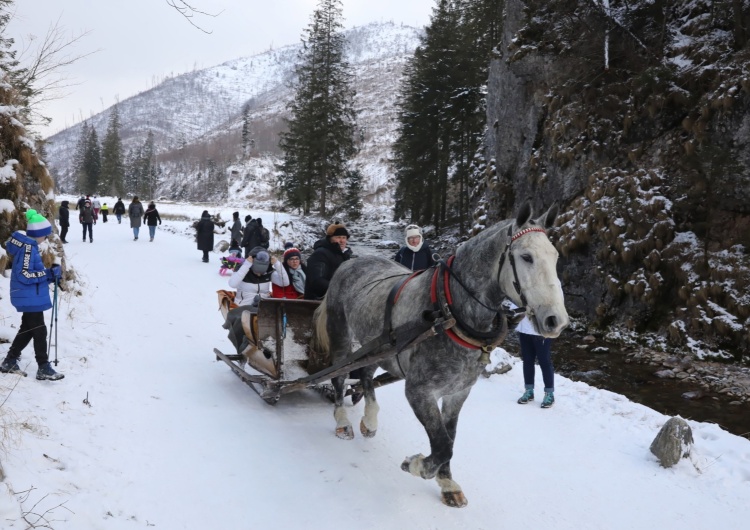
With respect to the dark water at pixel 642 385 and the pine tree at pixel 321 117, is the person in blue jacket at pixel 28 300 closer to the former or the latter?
the dark water at pixel 642 385

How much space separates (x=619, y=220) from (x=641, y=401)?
19.4 feet

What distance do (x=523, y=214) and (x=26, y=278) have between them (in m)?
5.03

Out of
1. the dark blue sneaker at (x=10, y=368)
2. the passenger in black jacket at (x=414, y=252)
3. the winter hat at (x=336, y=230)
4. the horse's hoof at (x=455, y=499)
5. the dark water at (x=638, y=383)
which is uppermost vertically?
the winter hat at (x=336, y=230)

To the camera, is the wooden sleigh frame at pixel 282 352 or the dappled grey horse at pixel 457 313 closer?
the dappled grey horse at pixel 457 313

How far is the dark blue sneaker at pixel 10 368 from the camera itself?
500 centimetres

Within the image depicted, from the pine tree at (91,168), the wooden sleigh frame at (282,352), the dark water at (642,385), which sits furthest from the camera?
the pine tree at (91,168)

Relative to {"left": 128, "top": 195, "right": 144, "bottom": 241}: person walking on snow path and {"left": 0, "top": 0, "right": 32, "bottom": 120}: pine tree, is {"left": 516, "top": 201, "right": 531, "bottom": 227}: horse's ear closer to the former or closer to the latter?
{"left": 0, "top": 0, "right": 32, "bottom": 120}: pine tree

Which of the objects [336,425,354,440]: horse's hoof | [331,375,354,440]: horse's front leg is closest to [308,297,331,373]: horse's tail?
[331,375,354,440]: horse's front leg

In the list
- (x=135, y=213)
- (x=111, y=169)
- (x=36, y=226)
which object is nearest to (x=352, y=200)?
(x=135, y=213)

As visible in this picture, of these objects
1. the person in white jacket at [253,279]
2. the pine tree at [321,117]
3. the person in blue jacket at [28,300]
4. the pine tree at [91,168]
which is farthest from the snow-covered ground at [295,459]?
the pine tree at [91,168]

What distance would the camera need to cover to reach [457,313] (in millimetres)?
3684

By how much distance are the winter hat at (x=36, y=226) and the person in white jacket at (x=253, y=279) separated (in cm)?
232

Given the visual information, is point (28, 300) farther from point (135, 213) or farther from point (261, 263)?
point (135, 213)

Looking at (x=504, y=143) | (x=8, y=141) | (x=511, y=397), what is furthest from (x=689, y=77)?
(x=8, y=141)
